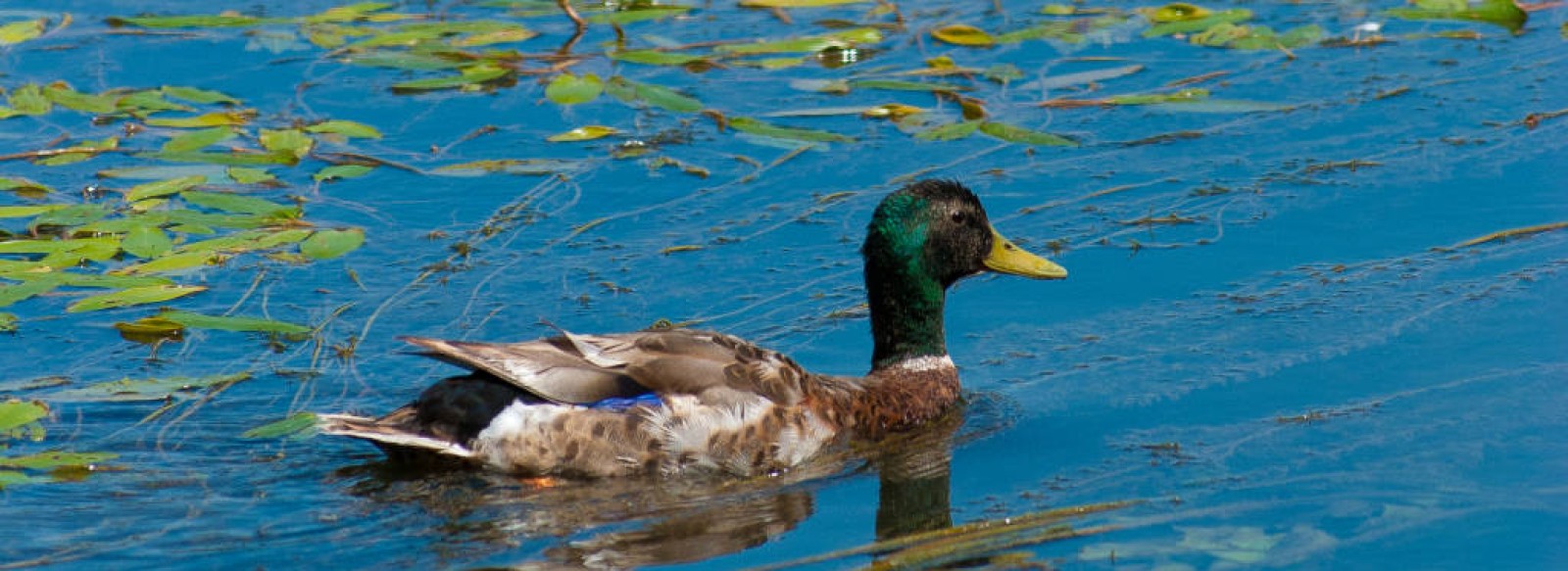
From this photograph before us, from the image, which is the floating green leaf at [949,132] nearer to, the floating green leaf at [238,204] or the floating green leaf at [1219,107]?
the floating green leaf at [1219,107]

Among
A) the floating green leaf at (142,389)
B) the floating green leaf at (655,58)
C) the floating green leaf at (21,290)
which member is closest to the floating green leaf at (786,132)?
the floating green leaf at (655,58)

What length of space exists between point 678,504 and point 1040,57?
615 cm

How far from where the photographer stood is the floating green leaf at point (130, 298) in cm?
828

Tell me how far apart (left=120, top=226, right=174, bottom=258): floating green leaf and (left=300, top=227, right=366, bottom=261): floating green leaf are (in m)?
0.59

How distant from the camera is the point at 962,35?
41.3 feet

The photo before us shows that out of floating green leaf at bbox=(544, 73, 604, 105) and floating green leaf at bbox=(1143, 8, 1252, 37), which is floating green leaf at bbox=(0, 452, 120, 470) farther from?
floating green leaf at bbox=(1143, 8, 1252, 37)

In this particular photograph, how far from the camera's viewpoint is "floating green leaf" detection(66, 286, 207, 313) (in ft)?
27.2

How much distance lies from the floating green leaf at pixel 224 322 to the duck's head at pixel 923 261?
92.2 inches

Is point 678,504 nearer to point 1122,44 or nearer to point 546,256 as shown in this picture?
point 546,256

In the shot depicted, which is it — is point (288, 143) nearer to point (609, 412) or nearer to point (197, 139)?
point (197, 139)

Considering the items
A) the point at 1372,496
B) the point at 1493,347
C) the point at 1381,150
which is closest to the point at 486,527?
the point at 1372,496

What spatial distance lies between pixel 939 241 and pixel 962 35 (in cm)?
466

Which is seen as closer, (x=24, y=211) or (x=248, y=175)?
(x=24, y=211)

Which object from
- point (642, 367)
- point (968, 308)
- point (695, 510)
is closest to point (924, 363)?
point (968, 308)
